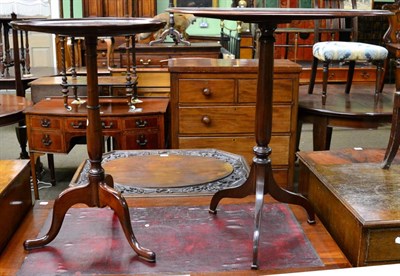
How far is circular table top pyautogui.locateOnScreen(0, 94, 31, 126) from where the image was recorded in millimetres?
3221

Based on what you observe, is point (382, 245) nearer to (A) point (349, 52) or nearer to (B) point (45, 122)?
(A) point (349, 52)

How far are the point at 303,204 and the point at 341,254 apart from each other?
24 centimetres

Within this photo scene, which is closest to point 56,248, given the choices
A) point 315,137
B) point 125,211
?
point 125,211

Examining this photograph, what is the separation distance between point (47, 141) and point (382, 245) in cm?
221

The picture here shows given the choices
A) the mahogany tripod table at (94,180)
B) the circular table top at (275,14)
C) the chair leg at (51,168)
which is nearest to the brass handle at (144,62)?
the chair leg at (51,168)

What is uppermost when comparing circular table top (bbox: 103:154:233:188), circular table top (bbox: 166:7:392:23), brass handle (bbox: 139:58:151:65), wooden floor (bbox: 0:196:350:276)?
circular table top (bbox: 166:7:392:23)

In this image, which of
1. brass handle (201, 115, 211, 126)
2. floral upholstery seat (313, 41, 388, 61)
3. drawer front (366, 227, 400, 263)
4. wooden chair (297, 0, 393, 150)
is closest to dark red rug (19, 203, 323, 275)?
drawer front (366, 227, 400, 263)

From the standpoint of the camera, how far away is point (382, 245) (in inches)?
62.3

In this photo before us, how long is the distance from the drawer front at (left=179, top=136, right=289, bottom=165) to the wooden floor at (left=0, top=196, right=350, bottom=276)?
3.43 ft

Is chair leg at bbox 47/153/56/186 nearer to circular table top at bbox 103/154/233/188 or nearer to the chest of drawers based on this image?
the chest of drawers

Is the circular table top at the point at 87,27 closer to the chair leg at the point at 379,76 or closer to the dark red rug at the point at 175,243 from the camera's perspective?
the dark red rug at the point at 175,243

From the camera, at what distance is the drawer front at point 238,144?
3166 mm

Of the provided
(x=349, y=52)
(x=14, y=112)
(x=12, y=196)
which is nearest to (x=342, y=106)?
(x=349, y=52)

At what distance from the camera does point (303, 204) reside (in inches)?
73.0
